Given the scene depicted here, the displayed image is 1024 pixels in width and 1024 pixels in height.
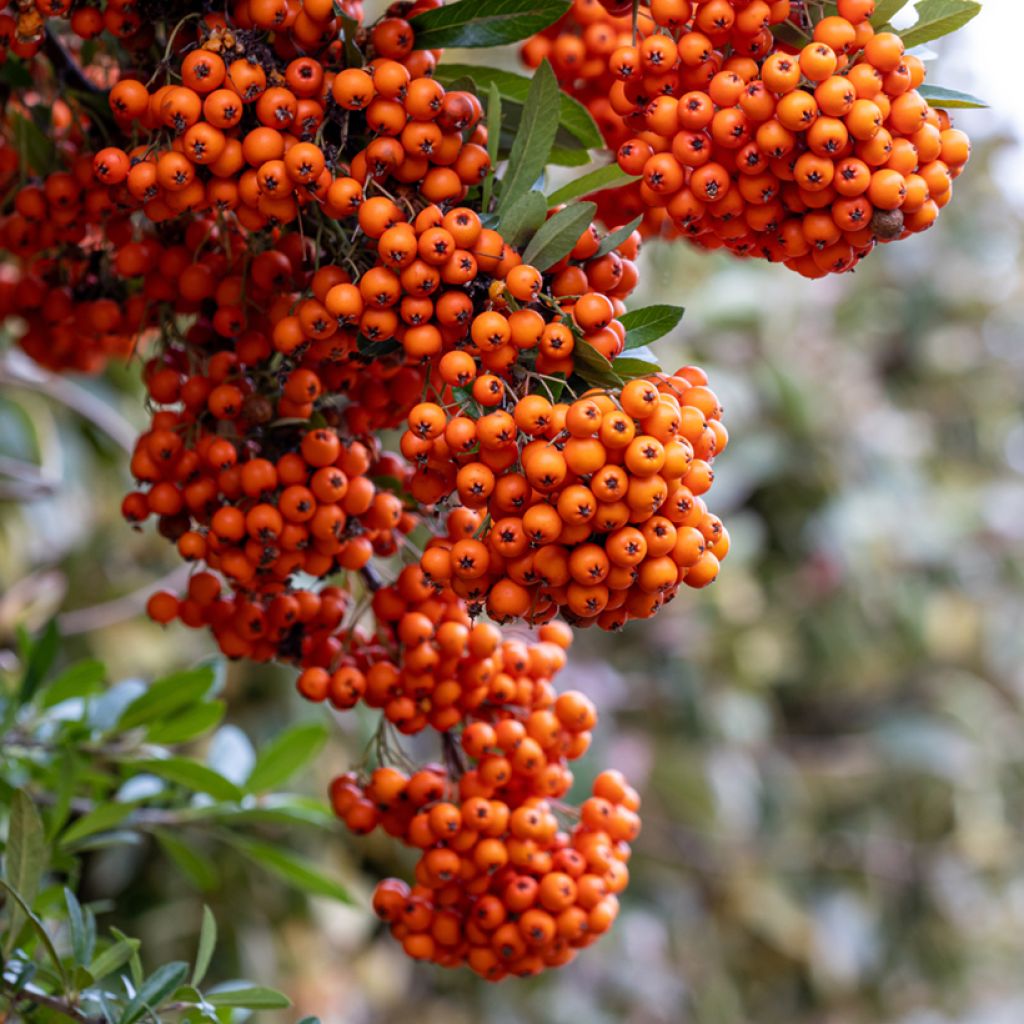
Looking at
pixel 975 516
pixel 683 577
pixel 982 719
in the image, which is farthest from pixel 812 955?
pixel 683 577

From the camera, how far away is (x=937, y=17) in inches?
24.0

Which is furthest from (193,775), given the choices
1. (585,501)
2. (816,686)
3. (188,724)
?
(816,686)

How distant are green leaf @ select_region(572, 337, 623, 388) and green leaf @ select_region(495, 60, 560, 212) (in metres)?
0.10

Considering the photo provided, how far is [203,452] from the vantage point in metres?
0.68

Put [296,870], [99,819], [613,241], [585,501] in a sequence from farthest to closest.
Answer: [296,870]
[99,819]
[613,241]
[585,501]

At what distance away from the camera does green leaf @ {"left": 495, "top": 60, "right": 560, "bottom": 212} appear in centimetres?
61

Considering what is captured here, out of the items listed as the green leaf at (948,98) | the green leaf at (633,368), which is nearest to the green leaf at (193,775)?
the green leaf at (633,368)

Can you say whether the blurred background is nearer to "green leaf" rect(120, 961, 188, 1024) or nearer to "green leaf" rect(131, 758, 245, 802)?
"green leaf" rect(131, 758, 245, 802)

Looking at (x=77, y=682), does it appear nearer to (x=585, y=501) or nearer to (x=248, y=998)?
(x=248, y=998)

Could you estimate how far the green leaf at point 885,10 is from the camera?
0.59 metres

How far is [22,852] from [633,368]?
0.47 metres

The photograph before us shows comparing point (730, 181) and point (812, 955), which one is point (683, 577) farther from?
point (812, 955)

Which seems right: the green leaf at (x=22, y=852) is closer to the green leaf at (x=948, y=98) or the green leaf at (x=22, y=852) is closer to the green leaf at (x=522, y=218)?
the green leaf at (x=522, y=218)

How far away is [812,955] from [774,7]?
2336 millimetres
